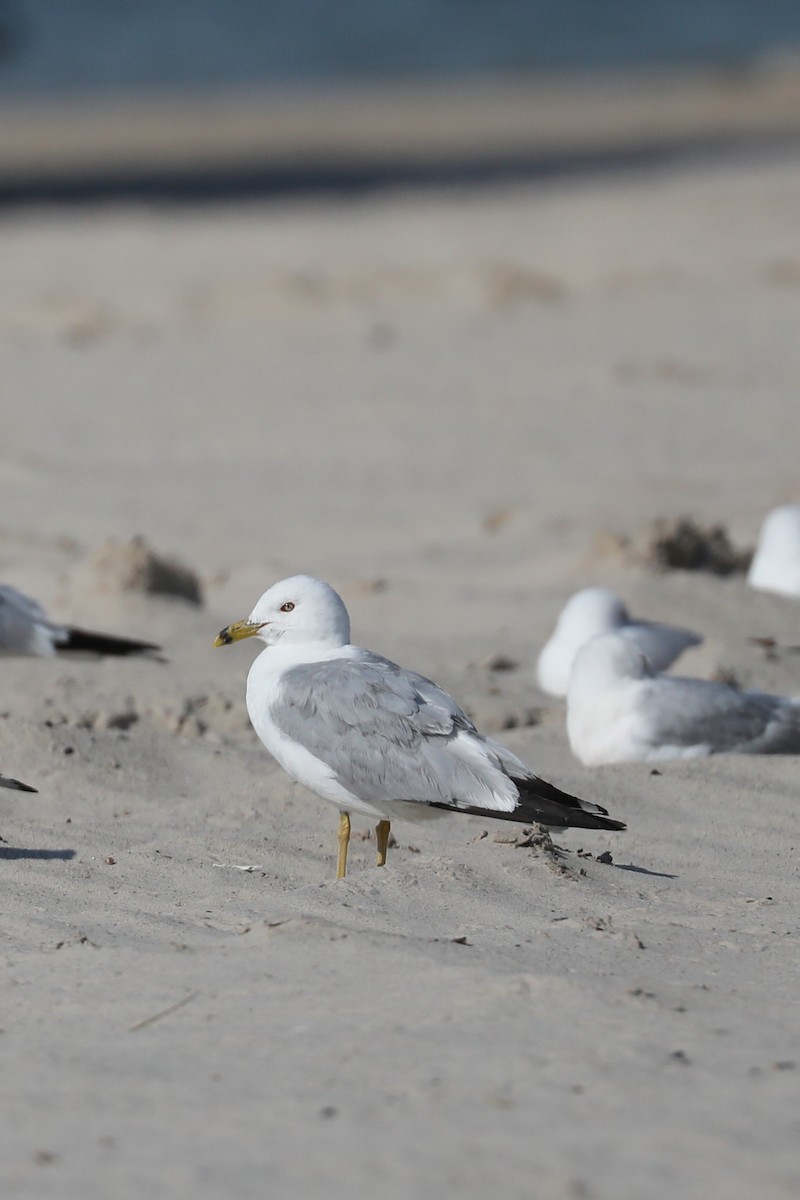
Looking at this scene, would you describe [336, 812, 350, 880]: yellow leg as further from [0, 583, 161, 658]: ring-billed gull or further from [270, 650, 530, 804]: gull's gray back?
[0, 583, 161, 658]: ring-billed gull

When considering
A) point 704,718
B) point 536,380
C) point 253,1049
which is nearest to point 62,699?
point 704,718

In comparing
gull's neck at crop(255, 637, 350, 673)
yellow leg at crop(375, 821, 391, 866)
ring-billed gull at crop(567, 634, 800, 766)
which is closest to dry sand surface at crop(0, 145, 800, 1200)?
yellow leg at crop(375, 821, 391, 866)

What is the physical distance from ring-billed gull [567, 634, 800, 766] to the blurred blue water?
43.9m

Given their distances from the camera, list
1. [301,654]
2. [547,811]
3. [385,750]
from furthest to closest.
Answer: [301,654]
[385,750]
[547,811]

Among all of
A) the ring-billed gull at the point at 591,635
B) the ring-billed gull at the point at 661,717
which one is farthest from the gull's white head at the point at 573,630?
the ring-billed gull at the point at 661,717

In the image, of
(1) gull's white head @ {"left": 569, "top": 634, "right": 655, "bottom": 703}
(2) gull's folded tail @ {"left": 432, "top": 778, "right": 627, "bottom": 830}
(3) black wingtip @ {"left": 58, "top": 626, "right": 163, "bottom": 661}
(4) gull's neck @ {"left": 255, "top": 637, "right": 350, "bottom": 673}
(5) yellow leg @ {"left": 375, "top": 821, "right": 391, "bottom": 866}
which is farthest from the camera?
(3) black wingtip @ {"left": 58, "top": 626, "right": 163, "bottom": 661}

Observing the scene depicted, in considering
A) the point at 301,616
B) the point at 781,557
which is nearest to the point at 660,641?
the point at 781,557

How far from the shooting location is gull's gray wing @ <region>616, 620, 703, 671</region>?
244 inches

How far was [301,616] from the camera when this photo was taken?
14.9 ft

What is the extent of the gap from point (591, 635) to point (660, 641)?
0.31 metres

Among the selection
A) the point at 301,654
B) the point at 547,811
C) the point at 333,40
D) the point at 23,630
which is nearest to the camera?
the point at 547,811

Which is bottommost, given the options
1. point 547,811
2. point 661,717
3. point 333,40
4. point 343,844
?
point 343,844

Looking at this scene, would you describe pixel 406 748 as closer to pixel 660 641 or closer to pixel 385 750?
pixel 385 750

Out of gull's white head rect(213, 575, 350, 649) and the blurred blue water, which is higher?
the blurred blue water
